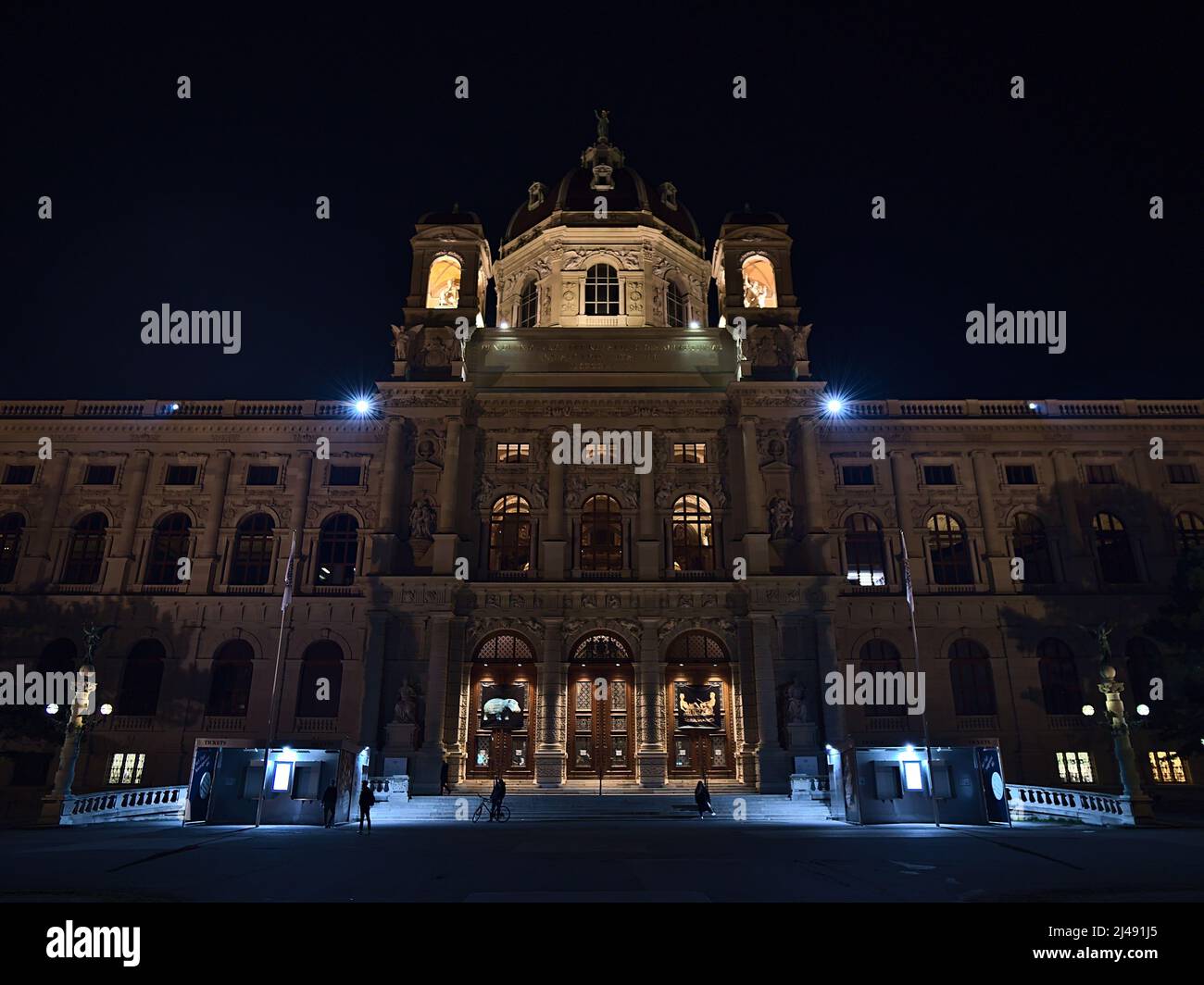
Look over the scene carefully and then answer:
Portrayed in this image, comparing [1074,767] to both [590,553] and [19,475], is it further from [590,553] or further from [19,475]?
[19,475]

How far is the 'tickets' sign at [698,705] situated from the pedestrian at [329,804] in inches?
601

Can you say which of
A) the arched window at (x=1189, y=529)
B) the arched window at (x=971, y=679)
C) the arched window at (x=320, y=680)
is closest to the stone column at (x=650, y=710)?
the arched window at (x=971, y=679)

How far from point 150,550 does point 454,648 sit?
16.5 metres

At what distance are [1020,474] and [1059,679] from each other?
9936mm

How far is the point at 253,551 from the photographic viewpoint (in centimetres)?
3828

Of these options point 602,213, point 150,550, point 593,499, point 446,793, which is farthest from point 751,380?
point 150,550

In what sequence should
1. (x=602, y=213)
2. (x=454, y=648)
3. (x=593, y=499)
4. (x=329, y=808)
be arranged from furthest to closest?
1. (x=602, y=213)
2. (x=593, y=499)
3. (x=454, y=648)
4. (x=329, y=808)

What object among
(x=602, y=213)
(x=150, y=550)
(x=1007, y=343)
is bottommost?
(x=150, y=550)

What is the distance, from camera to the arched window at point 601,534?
36156 mm

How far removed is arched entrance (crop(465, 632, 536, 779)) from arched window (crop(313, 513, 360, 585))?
8324mm

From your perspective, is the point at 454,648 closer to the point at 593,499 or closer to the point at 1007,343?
the point at 593,499

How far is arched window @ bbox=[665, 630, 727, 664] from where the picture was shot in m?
34.6

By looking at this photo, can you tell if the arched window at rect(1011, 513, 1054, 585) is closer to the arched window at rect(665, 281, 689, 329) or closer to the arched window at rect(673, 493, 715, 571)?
the arched window at rect(673, 493, 715, 571)
